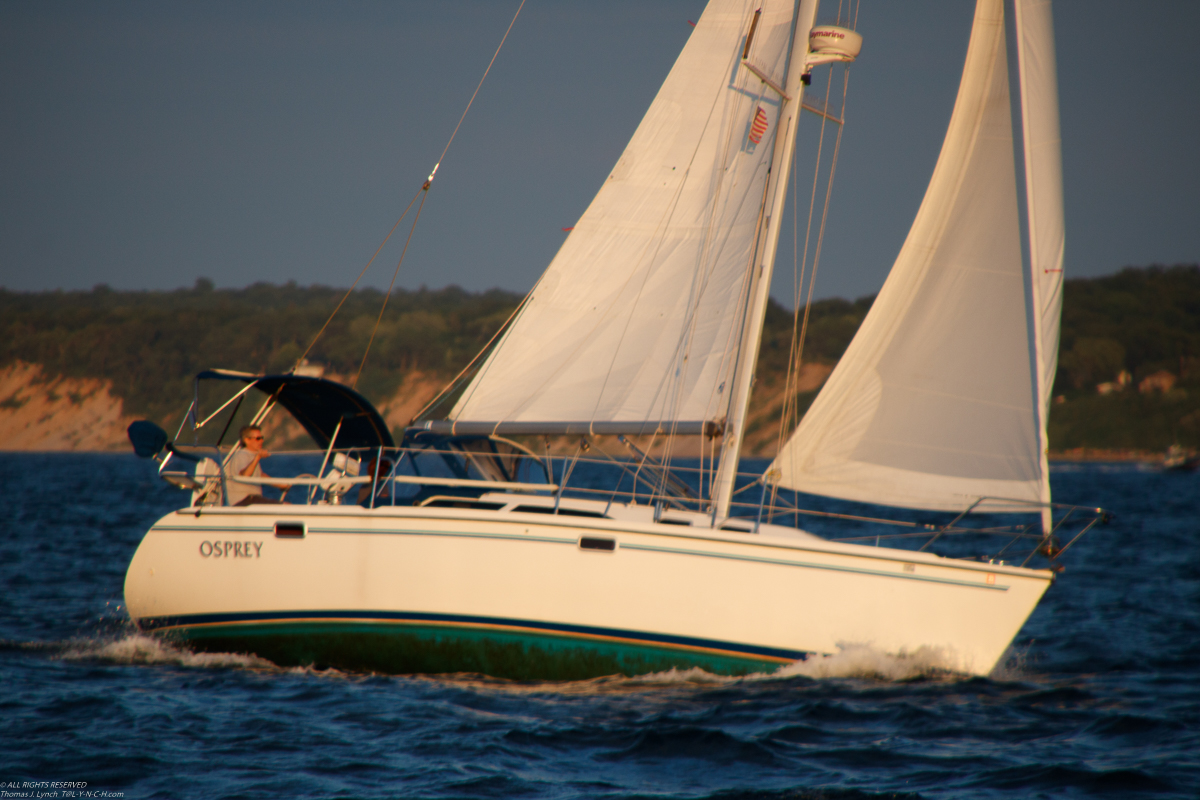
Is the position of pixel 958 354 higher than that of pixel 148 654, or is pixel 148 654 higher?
pixel 958 354

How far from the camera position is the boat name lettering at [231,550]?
30.4ft

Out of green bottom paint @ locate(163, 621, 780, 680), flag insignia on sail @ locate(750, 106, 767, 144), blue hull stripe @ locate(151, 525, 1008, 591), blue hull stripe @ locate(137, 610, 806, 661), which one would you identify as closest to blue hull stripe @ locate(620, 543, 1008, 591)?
blue hull stripe @ locate(151, 525, 1008, 591)

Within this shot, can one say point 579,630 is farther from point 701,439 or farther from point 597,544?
point 701,439

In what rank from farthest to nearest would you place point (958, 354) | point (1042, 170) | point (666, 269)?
point (666, 269), point (958, 354), point (1042, 170)

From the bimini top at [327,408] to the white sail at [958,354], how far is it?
4181 millimetres

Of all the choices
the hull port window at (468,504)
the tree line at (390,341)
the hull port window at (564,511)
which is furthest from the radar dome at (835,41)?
the tree line at (390,341)

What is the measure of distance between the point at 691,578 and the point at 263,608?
12.3ft

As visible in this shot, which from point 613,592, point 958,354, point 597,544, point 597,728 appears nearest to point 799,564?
point 613,592

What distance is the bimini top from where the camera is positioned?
10234mm

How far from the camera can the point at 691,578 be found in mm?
8758

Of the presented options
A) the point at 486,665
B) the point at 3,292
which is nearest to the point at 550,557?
the point at 486,665

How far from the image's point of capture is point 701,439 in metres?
9.87

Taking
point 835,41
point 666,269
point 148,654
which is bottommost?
point 148,654

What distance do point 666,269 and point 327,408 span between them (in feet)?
12.3
